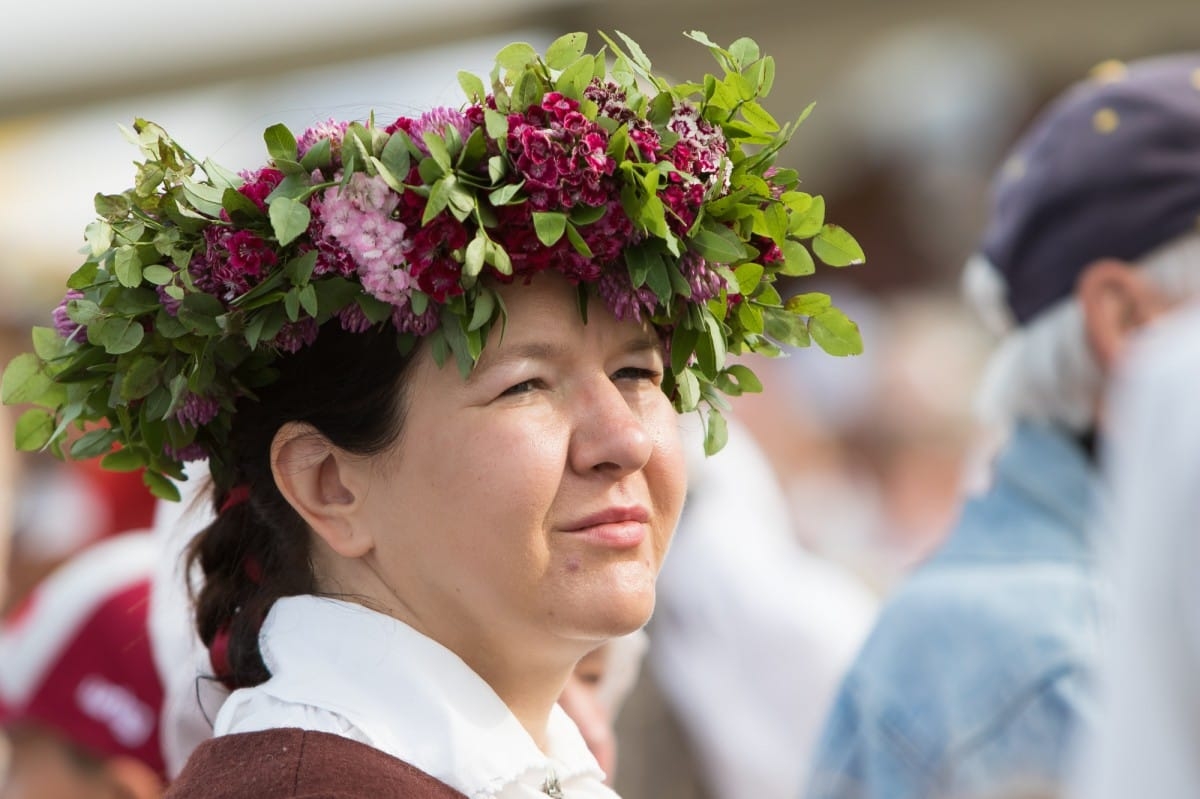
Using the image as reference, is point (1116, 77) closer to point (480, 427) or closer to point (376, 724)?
point (480, 427)

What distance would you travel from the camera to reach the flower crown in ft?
7.33

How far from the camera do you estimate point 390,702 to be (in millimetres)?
2242

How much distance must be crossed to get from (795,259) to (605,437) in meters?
0.47

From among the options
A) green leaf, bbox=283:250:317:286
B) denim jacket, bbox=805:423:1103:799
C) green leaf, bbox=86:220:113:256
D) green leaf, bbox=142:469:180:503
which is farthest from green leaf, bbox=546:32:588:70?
denim jacket, bbox=805:423:1103:799

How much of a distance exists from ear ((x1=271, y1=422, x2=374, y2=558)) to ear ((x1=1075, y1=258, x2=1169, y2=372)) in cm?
177

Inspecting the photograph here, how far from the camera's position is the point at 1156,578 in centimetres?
148

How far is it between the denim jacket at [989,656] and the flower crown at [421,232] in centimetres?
112

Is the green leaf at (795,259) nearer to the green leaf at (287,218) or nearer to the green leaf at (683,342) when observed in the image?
the green leaf at (683,342)

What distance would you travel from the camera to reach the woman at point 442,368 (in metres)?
2.23

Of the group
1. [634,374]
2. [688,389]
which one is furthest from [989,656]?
[634,374]

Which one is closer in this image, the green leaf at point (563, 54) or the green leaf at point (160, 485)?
the green leaf at point (563, 54)

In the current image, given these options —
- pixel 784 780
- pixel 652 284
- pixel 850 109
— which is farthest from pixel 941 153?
pixel 652 284

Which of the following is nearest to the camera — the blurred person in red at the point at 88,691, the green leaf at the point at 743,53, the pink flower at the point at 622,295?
the pink flower at the point at 622,295

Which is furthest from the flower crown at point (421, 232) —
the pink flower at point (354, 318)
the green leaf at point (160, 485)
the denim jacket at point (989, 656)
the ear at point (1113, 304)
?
the ear at point (1113, 304)
